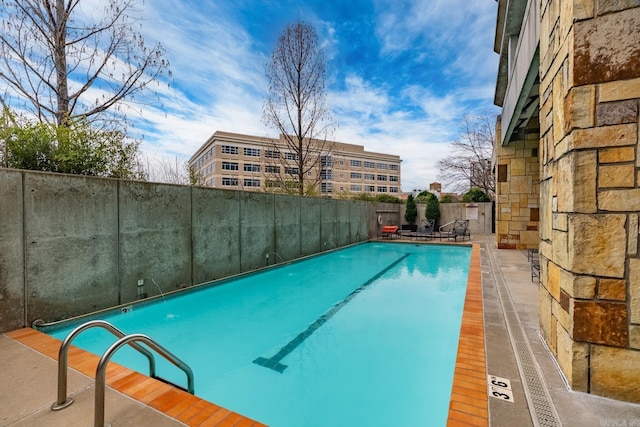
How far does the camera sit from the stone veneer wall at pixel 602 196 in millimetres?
1713

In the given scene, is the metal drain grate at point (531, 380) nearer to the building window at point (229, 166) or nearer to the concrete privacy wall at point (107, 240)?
the concrete privacy wall at point (107, 240)

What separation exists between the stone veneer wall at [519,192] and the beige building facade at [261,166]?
74.0 feet

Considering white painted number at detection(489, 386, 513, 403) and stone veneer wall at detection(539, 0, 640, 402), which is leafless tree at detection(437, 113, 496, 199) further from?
white painted number at detection(489, 386, 513, 403)

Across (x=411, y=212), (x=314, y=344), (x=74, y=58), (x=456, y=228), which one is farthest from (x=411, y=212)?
(x=74, y=58)

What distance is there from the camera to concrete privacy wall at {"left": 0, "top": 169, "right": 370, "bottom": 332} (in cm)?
334

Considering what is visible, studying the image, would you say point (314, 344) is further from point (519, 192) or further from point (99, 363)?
point (519, 192)

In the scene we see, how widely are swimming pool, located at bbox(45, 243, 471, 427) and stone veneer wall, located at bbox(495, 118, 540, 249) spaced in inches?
140

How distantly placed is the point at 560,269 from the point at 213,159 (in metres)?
42.2

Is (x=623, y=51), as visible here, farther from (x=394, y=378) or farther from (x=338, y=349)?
(x=338, y=349)

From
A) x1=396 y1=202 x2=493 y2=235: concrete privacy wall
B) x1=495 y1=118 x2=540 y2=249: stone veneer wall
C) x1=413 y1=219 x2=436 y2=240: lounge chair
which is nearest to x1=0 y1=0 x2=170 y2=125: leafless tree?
x1=495 y1=118 x2=540 y2=249: stone veneer wall

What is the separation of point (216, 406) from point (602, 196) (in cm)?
276

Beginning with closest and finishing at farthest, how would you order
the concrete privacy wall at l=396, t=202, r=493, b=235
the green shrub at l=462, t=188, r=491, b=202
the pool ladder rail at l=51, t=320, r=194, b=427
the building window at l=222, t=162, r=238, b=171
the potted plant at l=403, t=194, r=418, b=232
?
the pool ladder rail at l=51, t=320, r=194, b=427
the concrete privacy wall at l=396, t=202, r=493, b=235
the green shrub at l=462, t=188, r=491, b=202
the potted plant at l=403, t=194, r=418, b=232
the building window at l=222, t=162, r=238, b=171

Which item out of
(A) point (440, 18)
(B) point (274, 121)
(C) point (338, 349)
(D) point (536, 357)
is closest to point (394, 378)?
(C) point (338, 349)

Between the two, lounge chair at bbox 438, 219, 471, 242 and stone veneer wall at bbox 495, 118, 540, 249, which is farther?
lounge chair at bbox 438, 219, 471, 242
